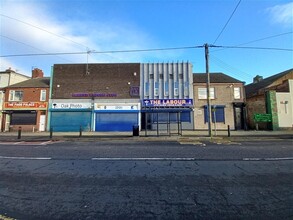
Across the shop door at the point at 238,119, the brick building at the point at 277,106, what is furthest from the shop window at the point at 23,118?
the brick building at the point at 277,106

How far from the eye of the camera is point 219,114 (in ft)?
90.7

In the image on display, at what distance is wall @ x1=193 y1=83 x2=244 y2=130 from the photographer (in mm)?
27188

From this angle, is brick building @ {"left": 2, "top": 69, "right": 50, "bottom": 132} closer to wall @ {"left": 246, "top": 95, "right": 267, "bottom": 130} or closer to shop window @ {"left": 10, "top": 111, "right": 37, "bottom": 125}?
shop window @ {"left": 10, "top": 111, "right": 37, "bottom": 125}

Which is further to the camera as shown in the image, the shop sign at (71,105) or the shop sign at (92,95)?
the shop sign at (92,95)

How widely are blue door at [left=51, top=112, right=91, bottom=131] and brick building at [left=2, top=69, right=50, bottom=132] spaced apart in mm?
1747

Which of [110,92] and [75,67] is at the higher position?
[75,67]

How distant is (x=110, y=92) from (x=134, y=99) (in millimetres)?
3678

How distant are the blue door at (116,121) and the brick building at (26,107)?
819 centimetres

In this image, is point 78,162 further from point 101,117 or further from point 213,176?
point 101,117

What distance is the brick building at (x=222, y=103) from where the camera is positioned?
2728 centimetres

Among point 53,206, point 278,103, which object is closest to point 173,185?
point 53,206

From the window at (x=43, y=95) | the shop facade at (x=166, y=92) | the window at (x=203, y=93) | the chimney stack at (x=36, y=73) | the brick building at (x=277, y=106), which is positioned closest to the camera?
the brick building at (x=277, y=106)

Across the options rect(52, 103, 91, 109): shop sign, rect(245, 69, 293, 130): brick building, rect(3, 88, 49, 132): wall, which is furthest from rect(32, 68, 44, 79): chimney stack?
rect(245, 69, 293, 130): brick building

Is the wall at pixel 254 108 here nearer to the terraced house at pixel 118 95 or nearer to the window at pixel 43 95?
the terraced house at pixel 118 95
